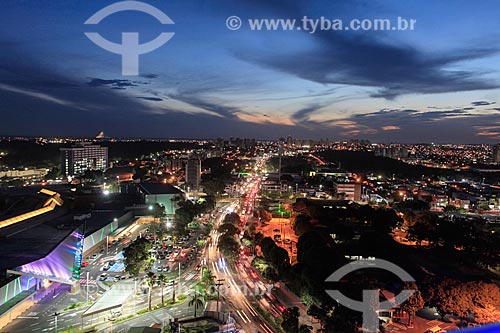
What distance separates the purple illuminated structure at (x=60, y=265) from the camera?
19.5ft

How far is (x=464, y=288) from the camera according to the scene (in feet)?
18.2

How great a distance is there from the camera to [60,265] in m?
6.55

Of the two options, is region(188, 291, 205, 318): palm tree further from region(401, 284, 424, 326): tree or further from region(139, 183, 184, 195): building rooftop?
region(139, 183, 184, 195): building rooftop

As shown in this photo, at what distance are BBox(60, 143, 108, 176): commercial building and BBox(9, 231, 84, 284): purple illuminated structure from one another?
17.6 meters

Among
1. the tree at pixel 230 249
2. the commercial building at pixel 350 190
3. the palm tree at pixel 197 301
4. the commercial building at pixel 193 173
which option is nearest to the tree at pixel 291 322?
the palm tree at pixel 197 301

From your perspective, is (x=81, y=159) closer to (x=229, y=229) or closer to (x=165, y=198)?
(x=165, y=198)

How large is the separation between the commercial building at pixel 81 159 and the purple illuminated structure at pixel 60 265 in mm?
17628

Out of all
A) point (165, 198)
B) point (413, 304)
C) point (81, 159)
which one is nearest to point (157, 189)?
point (165, 198)

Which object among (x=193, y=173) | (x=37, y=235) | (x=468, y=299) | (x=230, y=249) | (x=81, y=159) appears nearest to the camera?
(x=468, y=299)

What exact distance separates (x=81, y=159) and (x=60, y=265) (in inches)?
785

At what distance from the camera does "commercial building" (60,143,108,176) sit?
76.7 ft

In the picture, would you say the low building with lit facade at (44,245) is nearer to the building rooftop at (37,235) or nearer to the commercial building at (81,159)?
the building rooftop at (37,235)

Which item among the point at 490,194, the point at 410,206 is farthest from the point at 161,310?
the point at 490,194

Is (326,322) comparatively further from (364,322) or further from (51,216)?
(51,216)
